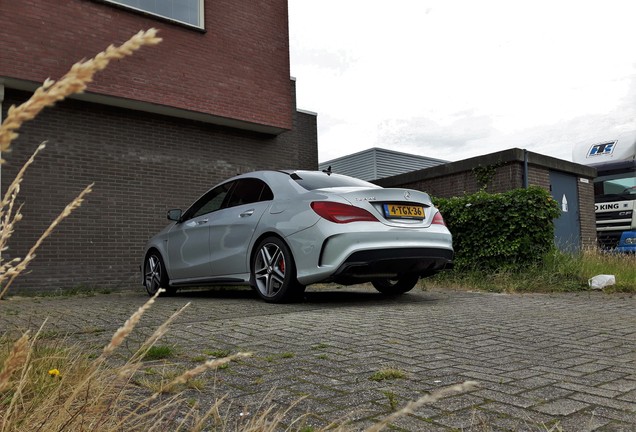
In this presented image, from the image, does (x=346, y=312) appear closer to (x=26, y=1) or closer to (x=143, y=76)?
(x=143, y=76)

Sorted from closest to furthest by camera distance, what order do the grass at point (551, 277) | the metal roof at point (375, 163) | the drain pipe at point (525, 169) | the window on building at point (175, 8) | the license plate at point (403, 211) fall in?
the license plate at point (403, 211) → the grass at point (551, 277) → the window on building at point (175, 8) → the drain pipe at point (525, 169) → the metal roof at point (375, 163)

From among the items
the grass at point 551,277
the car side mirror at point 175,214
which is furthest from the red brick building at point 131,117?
the grass at point 551,277

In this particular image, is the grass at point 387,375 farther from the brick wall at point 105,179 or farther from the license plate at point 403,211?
the brick wall at point 105,179

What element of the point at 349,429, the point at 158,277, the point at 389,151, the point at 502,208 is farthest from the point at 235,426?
the point at 389,151

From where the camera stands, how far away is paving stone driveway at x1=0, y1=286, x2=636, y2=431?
2297 mm

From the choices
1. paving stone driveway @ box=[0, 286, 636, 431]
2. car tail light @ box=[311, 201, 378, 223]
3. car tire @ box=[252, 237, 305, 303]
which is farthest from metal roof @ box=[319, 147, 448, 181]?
paving stone driveway @ box=[0, 286, 636, 431]

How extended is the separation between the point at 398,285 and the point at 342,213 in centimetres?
195

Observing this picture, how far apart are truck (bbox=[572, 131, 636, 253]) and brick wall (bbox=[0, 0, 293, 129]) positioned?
8.10 meters

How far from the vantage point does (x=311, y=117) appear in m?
17.0

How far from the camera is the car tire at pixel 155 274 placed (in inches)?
325

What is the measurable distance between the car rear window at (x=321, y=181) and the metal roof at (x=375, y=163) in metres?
14.9

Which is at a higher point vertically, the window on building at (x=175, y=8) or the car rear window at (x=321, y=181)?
the window on building at (x=175, y=8)

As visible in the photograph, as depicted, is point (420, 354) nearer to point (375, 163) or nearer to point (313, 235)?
point (313, 235)

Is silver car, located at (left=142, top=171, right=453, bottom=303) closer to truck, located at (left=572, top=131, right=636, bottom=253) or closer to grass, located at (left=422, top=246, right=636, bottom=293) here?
grass, located at (left=422, top=246, right=636, bottom=293)
